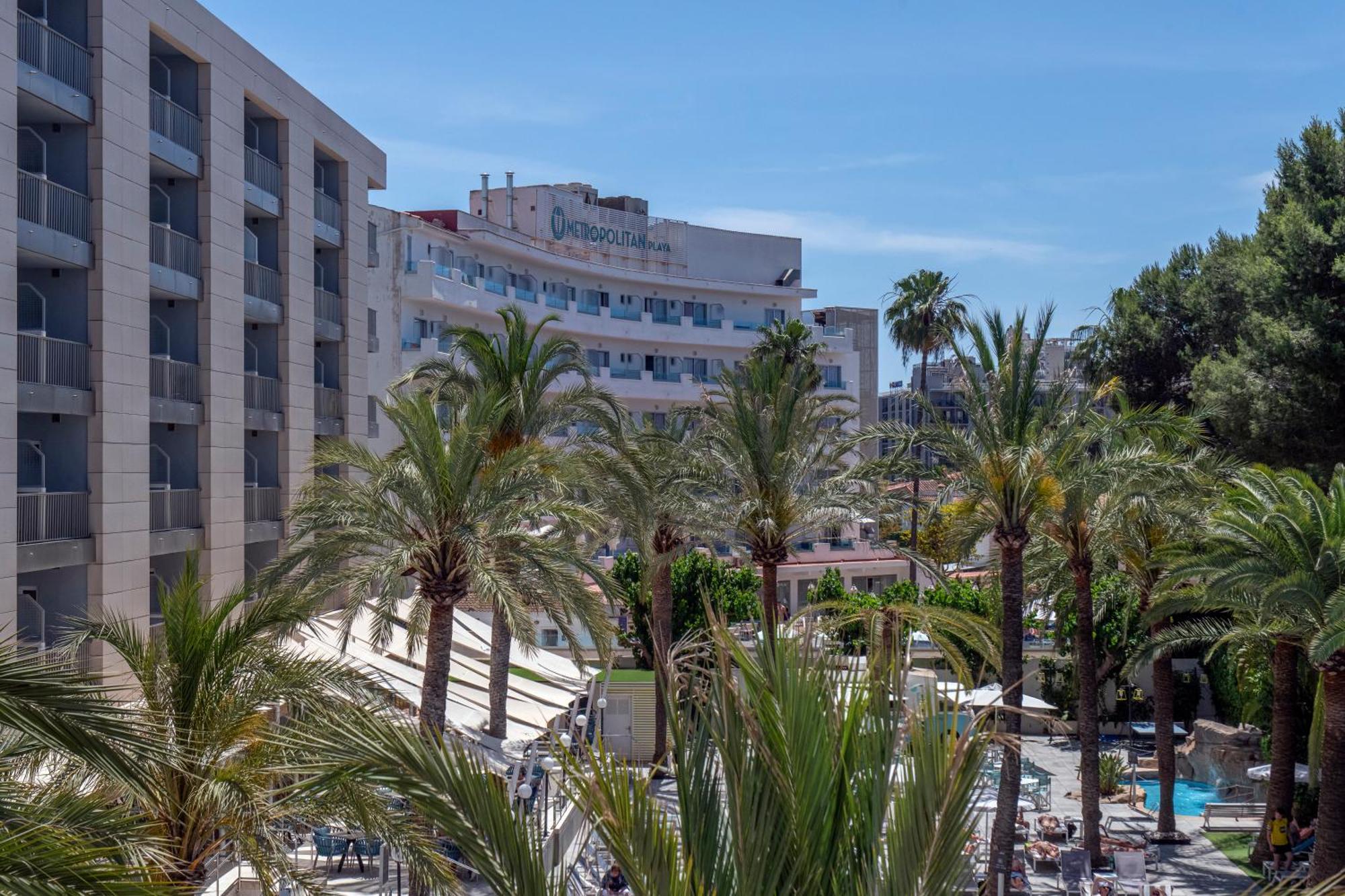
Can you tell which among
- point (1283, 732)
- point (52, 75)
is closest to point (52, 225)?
point (52, 75)

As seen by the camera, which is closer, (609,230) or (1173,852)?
(1173,852)

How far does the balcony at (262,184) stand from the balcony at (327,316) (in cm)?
279

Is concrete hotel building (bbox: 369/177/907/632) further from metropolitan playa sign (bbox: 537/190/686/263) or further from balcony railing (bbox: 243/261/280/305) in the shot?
balcony railing (bbox: 243/261/280/305)

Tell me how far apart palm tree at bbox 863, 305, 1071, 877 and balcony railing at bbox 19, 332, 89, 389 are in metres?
13.5

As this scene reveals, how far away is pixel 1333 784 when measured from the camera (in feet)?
63.6

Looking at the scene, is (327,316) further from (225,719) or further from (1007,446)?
(225,719)

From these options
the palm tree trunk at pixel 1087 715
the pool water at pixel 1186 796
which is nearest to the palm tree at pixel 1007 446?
the palm tree trunk at pixel 1087 715

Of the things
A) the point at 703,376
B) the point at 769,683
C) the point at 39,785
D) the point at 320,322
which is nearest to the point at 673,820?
the point at 769,683

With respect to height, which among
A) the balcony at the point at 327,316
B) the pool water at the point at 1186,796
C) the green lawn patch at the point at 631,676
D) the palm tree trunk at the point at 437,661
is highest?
the balcony at the point at 327,316

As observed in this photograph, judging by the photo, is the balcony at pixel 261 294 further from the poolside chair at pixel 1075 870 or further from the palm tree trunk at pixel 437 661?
the poolside chair at pixel 1075 870

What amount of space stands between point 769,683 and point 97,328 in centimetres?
1699

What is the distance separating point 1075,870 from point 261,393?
712 inches

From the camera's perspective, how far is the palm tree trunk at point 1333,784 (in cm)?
1912

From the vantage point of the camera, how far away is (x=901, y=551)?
24.7 metres
